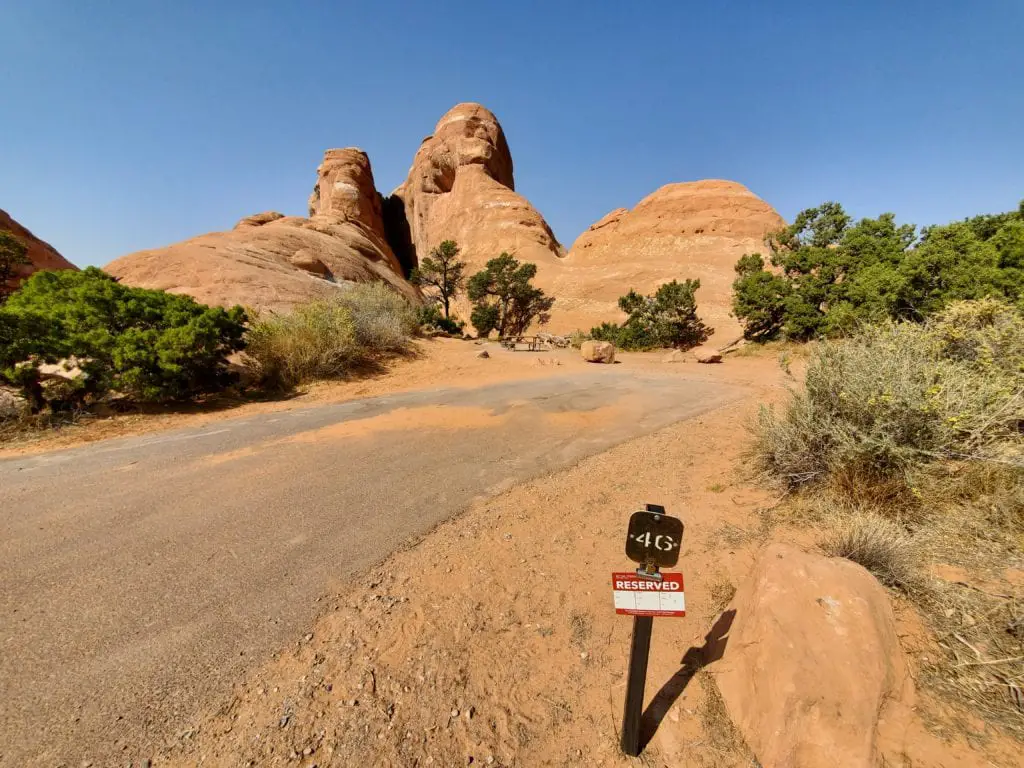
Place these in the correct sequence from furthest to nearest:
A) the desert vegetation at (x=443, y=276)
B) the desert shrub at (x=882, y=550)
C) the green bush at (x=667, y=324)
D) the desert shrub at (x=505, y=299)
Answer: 1. the desert vegetation at (x=443, y=276)
2. the desert shrub at (x=505, y=299)
3. the green bush at (x=667, y=324)
4. the desert shrub at (x=882, y=550)

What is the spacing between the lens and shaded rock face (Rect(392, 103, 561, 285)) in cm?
3906

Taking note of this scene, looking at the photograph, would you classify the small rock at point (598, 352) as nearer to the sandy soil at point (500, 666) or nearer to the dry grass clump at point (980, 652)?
the sandy soil at point (500, 666)

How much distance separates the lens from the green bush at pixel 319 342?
9.96 meters

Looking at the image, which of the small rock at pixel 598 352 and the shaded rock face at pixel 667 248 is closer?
the small rock at pixel 598 352

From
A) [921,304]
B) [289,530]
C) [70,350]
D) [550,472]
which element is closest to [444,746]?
[289,530]

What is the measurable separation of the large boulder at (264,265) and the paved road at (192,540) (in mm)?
10749

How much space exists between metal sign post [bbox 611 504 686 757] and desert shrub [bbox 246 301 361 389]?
34.2 ft

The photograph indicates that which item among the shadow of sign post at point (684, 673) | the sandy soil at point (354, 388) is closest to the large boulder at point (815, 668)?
the shadow of sign post at point (684, 673)

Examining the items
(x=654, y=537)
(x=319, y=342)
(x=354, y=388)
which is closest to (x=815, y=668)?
(x=654, y=537)

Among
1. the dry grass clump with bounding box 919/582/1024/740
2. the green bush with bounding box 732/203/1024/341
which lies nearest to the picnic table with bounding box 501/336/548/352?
the green bush with bounding box 732/203/1024/341

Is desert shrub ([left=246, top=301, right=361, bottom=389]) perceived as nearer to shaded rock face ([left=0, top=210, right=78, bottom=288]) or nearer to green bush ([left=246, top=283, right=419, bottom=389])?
green bush ([left=246, top=283, right=419, bottom=389])

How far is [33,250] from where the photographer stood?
21.0 meters

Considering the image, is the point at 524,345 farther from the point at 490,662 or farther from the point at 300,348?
the point at 490,662

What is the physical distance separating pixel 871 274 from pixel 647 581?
17.6 metres
